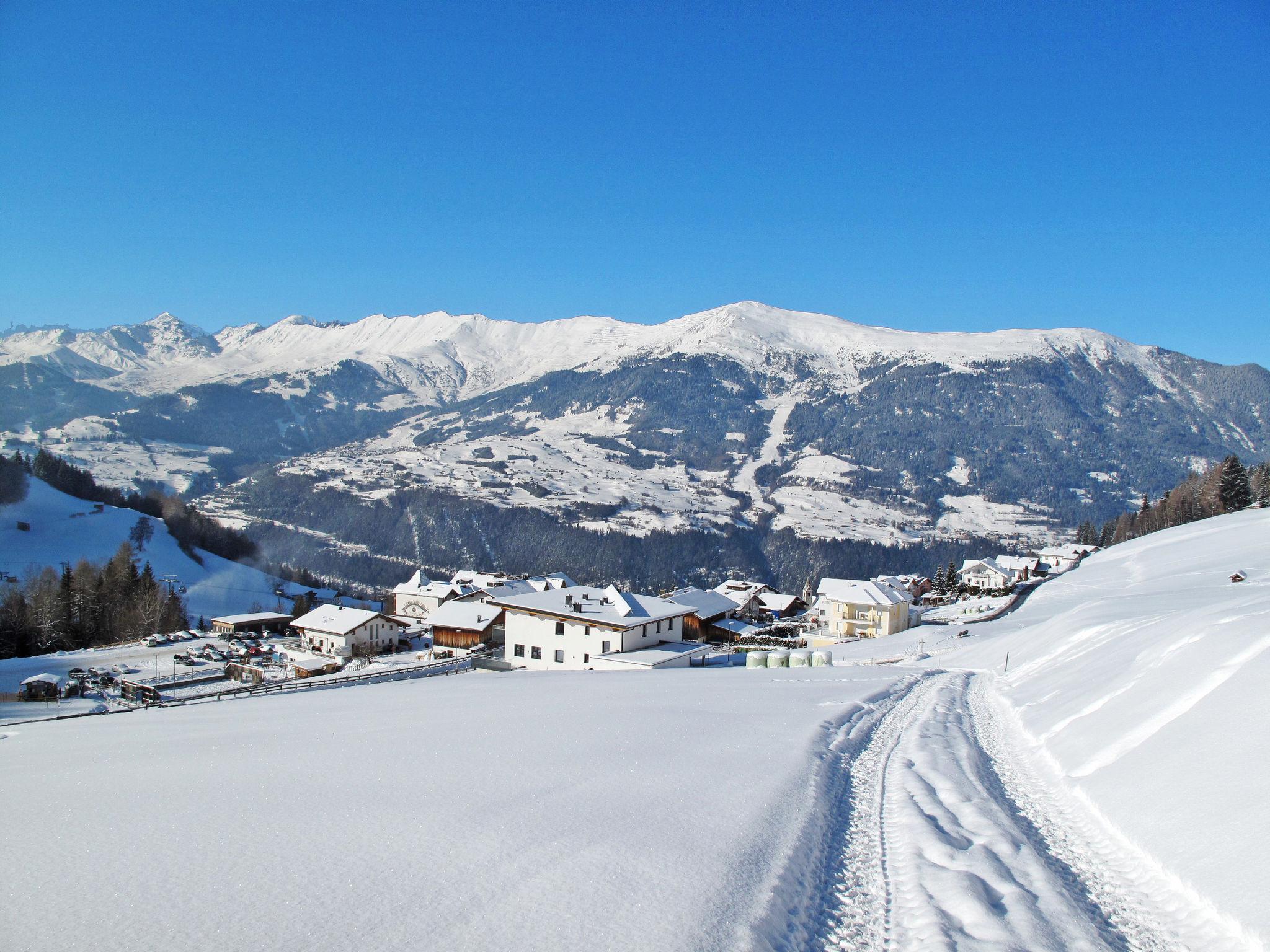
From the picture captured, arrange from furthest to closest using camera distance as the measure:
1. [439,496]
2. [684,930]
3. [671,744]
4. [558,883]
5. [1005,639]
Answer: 1. [439,496]
2. [1005,639]
3. [671,744]
4. [558,883]
5. [684,930]

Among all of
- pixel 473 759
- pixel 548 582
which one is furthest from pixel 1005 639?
pixel 548 582

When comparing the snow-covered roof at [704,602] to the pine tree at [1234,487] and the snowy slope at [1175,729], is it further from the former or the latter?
the pine tree at [1234,487]

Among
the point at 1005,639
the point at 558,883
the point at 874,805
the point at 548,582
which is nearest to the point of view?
the point at 558,883

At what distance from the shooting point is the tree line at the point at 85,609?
5391 cm

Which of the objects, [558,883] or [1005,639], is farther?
[1005,639]

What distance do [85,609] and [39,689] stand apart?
2836 centimetres

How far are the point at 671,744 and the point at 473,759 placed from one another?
329 centimetres

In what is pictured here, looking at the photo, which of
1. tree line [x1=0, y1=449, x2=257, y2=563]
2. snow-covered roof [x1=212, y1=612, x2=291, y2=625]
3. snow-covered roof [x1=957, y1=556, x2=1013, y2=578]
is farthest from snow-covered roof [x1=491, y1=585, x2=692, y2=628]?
tree line [x1=0, y1=449, x2=257, y2=563]

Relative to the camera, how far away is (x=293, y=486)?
189875 millimetres

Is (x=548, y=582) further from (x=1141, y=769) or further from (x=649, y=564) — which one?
(x=649, y=564)

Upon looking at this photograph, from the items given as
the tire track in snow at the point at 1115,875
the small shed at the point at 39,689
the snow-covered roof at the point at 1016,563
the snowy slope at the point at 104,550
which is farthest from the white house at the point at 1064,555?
the small shed at the point at 39,689

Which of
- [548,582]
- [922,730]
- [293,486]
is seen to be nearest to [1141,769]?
[922,730]

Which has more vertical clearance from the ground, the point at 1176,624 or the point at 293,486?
the point at 293,486

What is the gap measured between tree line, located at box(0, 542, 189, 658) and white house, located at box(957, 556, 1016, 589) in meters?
90.4
